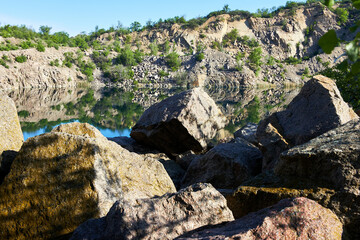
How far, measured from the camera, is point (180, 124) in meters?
9.48

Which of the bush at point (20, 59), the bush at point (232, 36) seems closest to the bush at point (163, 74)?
the bush at point (20, 59)

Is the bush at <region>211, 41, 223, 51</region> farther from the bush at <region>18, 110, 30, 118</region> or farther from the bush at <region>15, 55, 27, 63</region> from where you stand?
the bush at <region>18, 110, 30, 118</region>

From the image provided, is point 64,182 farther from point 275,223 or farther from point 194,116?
point 194,116

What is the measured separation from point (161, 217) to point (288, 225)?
1250mm

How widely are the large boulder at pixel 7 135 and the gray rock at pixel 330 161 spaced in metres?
4.50

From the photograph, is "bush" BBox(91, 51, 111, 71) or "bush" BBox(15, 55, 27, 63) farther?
"bush" BBox(91, 51, 111, 71)

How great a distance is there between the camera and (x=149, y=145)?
35.8 feet

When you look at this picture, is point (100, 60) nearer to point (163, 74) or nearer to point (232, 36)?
point (163, 74)

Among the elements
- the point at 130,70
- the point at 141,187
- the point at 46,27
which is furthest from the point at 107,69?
the point at 141,187

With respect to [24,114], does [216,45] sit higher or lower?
higher

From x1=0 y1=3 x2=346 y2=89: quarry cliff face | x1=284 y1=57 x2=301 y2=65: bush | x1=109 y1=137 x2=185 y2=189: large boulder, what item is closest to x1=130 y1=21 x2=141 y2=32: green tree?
x1=0 y1=3 x2=346 y2=89: quarry cliff face

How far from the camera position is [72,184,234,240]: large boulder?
273 cm

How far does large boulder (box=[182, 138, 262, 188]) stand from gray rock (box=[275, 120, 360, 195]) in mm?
2130

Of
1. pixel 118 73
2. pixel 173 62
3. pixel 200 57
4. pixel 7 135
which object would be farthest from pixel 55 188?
pixel 200 57
